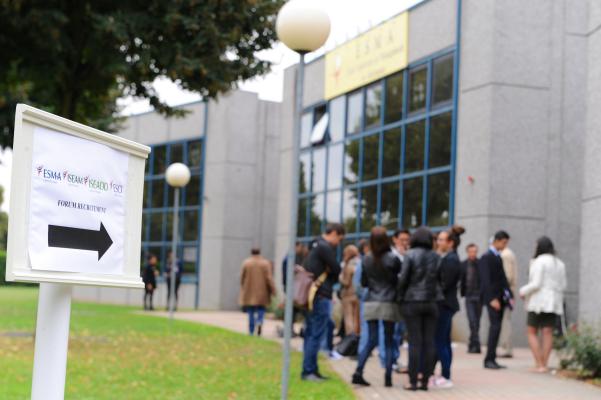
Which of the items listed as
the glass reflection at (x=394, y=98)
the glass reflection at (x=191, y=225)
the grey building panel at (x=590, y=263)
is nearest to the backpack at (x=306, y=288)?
the grey building panel at (x=590, y=263)

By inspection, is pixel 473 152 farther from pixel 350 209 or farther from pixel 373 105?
pixel 350 209

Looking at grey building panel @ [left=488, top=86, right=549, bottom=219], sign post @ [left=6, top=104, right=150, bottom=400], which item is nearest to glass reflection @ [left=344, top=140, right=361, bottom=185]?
grey building panel @ [left=488, top=86, right=549, bottom=219]

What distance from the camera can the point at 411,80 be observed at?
65.5 ft

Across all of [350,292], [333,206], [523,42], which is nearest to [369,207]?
[333,206]

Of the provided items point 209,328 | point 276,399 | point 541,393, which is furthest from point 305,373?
point 209,328

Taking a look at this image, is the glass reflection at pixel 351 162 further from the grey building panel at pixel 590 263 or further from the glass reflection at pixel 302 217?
the grey building panel at pixel 590 263

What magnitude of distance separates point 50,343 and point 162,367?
282 inches

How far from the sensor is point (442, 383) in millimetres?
9914

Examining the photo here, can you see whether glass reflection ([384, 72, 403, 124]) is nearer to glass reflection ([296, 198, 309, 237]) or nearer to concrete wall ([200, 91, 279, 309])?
glass reflection ([296, 198, 309, 237])

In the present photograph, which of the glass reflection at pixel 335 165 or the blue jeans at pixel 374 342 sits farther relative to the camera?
the glass reflection at pixel 335 165

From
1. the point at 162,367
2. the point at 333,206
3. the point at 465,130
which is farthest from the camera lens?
the point at 333,206

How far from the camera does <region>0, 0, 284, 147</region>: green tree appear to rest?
42.0 ft

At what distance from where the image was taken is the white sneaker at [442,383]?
9.88m

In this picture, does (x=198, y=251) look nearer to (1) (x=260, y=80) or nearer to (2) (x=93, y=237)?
(1) (x=260, y=80)
